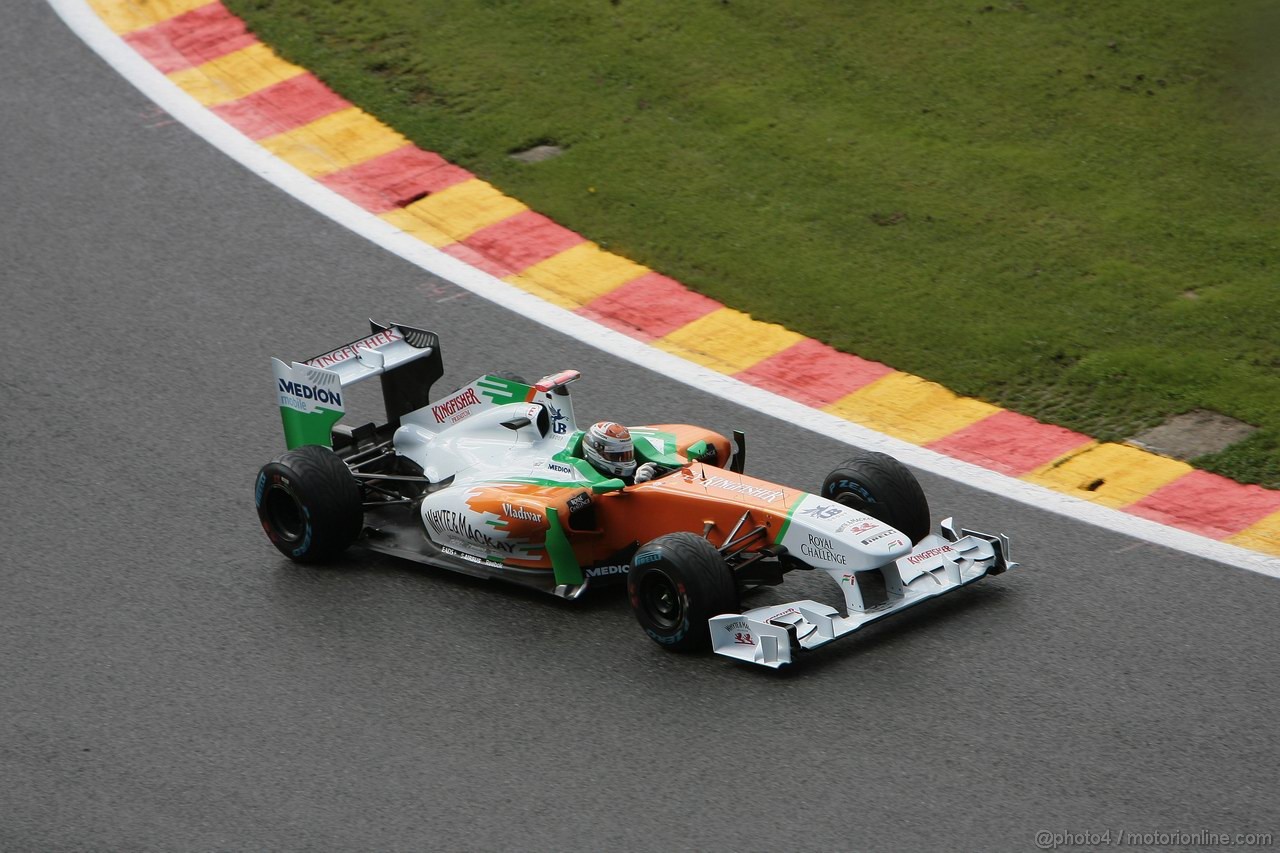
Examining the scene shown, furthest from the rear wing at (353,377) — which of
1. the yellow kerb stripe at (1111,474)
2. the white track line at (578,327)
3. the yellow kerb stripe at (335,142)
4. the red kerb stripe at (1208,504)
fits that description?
the red kerb stripe at (1208,504)

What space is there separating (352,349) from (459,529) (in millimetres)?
1414

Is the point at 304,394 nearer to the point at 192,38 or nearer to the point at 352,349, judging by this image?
the point at 352,349

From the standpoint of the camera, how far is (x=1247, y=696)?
6.32 meters

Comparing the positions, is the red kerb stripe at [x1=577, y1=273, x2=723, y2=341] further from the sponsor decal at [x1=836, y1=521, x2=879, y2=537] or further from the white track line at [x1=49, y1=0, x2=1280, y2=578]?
the sponsor decal at [x1=836, y1=521, x2=879, y2=537]

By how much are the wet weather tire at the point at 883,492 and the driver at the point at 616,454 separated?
89 centimetres

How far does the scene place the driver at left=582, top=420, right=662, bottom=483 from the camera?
722cm

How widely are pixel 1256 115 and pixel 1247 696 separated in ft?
14.1

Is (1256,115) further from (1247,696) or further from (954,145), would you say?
(954,145)

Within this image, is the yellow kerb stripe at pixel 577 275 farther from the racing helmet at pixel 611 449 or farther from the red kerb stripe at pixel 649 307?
the racing helmet at pixel 611 449

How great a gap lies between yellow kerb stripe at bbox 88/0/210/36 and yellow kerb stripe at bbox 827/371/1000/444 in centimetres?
773

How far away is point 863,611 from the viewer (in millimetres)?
6656

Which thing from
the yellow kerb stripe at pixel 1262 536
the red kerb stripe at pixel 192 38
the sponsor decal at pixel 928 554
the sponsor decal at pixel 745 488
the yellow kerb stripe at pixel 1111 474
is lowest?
the yellow kerb stripe at pixel 1262 536

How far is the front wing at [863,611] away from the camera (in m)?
6.47

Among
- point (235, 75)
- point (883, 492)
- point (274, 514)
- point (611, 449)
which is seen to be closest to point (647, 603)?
point (611, 449)
